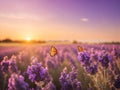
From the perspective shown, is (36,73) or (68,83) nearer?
(36,73)

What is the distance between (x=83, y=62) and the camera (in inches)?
123

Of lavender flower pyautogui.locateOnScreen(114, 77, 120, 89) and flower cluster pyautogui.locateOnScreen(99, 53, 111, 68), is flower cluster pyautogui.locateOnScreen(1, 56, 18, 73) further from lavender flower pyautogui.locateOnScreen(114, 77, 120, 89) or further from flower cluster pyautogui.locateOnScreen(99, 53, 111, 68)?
lavender flower pyautogui.locateOnScreen(114, 77, 120, 89)

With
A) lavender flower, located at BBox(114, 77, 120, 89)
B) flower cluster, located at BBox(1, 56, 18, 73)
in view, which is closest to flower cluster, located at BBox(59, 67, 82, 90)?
lavender flower, located at BBox(114, 77, 120, 89)

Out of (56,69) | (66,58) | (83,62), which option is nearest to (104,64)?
(83,62)

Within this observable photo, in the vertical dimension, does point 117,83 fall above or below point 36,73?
below

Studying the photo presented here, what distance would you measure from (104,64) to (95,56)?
37cm

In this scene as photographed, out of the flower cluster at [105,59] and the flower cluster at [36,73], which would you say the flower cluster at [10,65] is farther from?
the flower cluster at [105,59]

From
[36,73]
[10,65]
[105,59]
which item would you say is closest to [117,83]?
[105,59]

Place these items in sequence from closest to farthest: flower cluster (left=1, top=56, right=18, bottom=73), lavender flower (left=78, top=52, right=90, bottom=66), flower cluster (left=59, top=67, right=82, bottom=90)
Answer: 1. flower cluster (left=59, top=67, right=82, bottom=90)
2. lavender flower (left=78, top=52, right=90, bottom=66)
3. flower cluster (left=1, top=56, right=18, bottom=73)

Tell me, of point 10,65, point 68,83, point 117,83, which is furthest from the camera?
point 10,65

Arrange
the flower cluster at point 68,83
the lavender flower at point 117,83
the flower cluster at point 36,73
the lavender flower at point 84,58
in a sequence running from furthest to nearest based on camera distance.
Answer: the lavender flower at point 84,58 → the lavender flower at point 117,83 → the flower cluster at point 68,83 → the flower cluster at point 36,73

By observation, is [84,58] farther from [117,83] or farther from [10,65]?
[10,65]

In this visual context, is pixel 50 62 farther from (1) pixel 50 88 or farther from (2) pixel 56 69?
(1) pixel 50 88

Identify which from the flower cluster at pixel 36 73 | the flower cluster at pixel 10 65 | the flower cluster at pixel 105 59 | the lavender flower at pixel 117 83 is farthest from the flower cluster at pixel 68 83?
the flower cluster at pixel 10 65
